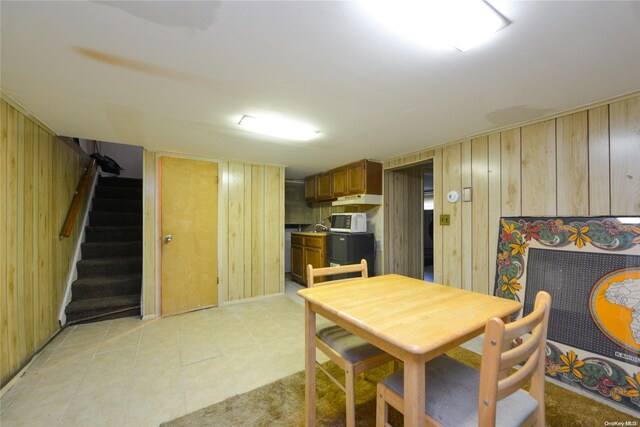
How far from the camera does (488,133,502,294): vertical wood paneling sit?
255 cm

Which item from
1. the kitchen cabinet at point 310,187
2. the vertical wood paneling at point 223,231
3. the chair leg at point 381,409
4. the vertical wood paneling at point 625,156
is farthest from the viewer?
the kitchen cabinet at point 310,187

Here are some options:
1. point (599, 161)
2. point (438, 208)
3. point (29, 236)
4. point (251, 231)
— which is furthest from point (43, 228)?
point (599, 161)

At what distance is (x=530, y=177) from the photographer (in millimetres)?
2338

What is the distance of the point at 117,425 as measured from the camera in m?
1.55

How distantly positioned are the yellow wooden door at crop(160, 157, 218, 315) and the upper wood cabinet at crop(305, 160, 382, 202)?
189 cm

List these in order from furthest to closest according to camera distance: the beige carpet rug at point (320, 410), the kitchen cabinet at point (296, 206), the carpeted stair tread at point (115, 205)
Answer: the kitchen cabinet at point (296, 206)
the carpeted stair tread at point (115, 205)
the beige carpet rug at point (320, 410)

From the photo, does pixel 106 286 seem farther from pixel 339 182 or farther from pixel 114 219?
pixel 339 182

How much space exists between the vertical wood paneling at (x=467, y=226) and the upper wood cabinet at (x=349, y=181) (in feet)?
4.09

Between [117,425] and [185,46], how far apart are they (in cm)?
223

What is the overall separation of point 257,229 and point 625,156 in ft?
12.9

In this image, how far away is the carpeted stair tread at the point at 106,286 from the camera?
3150mm

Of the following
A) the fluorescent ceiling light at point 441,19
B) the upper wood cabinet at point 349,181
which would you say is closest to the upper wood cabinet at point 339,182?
the upper wood cabinet at point 349,181

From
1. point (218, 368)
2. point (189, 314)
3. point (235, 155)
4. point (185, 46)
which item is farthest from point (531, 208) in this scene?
point (189, 314)

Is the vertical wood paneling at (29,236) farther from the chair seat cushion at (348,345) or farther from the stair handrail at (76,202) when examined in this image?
the chair seat cushion at (348,345)
